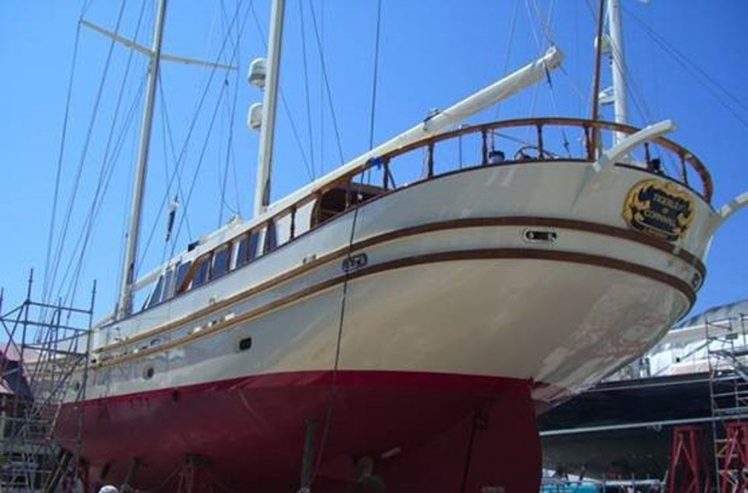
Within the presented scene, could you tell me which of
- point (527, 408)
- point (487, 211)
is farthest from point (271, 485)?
point (487, 211)

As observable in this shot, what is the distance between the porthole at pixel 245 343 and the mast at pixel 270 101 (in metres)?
3.61

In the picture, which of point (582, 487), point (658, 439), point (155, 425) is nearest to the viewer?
point (155, 425)

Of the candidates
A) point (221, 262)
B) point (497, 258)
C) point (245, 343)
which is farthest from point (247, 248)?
point (497, 258)

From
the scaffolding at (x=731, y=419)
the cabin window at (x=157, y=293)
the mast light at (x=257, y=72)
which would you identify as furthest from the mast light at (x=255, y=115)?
the scaffolding at (x=731, y=419)

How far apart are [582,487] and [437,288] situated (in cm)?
1287

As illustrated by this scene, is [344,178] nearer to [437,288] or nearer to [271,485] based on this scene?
[437,288]

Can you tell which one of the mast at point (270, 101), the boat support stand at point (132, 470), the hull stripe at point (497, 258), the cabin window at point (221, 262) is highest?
the mast at point (270, 101)

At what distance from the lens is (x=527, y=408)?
9.87 m

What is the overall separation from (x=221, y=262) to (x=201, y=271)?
83 cm

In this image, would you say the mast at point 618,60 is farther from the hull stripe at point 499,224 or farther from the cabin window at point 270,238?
the cabin window at point 270,238

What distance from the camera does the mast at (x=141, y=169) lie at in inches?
683

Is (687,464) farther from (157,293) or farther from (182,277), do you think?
(157,293)

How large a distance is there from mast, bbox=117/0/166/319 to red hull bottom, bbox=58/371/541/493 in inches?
→ 254

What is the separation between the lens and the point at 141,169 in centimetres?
1878
